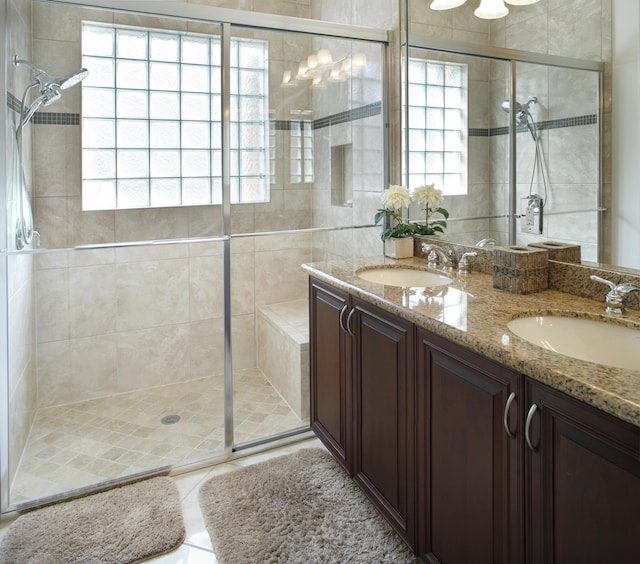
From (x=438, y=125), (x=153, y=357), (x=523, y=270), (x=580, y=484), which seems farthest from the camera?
(x=153, y=357)

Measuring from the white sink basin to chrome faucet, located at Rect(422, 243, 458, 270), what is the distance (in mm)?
89

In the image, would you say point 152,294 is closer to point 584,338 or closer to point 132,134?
point 132,134

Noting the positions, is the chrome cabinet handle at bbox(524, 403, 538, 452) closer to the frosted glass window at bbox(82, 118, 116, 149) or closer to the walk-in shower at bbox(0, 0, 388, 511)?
the walk-in shower at bbox(0, 0, 388, 511)

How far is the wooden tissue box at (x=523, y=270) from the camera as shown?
5.70 feet

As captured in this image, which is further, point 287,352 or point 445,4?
point 287,352

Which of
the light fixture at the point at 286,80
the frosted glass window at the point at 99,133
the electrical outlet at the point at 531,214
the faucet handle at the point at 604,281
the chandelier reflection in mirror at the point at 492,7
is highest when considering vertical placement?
the chandelier reflection in mirror at the point at 492,7

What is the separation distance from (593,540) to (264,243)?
6.61 feet

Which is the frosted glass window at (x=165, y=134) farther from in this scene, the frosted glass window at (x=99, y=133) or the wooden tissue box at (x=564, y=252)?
the wooden tissue box at (x=564, y=252)

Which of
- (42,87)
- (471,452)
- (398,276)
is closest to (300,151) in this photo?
(398,276)

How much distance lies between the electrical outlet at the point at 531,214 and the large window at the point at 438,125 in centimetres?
42

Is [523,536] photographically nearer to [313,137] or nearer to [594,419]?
[594,419]

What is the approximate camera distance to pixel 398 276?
2361 millimetres

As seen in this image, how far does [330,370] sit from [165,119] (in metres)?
1.36

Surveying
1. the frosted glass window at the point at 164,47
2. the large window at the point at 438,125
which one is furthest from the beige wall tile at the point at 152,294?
the large window at the point at 438,125
